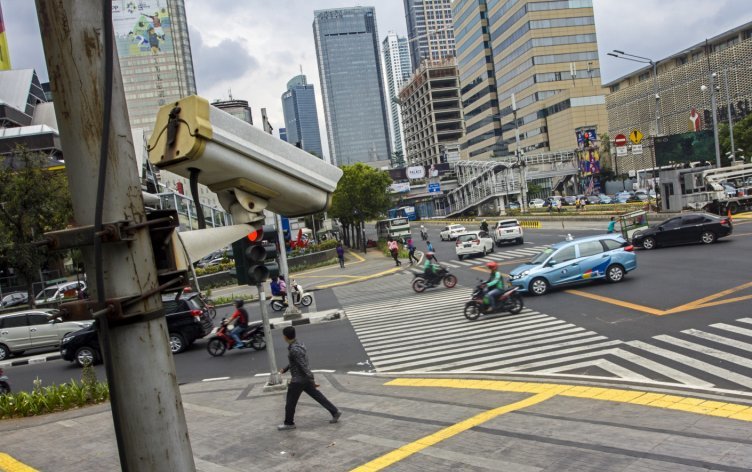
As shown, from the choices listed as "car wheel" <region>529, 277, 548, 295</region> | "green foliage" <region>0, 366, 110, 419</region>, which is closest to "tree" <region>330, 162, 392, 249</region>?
"car wheel" <region>529, 277, 548, 295</region>

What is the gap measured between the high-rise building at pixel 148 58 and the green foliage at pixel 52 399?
14937cm

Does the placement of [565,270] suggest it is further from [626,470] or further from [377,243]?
[377,243]

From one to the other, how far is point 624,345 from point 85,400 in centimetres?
1139

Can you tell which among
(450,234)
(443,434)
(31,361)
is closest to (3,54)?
(31,361)

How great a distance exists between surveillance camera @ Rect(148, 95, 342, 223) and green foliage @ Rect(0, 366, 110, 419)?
10.3 meters

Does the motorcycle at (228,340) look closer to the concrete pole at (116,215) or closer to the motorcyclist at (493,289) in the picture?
the motorcyclist at (493,289)

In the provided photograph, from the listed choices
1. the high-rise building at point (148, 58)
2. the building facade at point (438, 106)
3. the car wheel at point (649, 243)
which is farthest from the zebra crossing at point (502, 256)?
the high-rise building at point (148, 58)

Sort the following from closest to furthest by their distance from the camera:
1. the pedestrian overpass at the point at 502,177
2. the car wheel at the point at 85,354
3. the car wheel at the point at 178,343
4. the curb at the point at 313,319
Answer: the car wheel at the point at 85,354
the car wheel at the point at 178,343
the curb at the point at 313,319
the pedestrian overpass at the point at 502,177

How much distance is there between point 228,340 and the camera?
17.0 m

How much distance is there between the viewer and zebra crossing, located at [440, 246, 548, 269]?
33.9 metres

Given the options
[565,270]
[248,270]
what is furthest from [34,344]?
[565,270]

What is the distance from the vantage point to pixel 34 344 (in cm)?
2152

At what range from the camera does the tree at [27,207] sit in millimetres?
29719

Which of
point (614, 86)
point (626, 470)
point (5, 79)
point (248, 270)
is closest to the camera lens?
point (626, 470)
